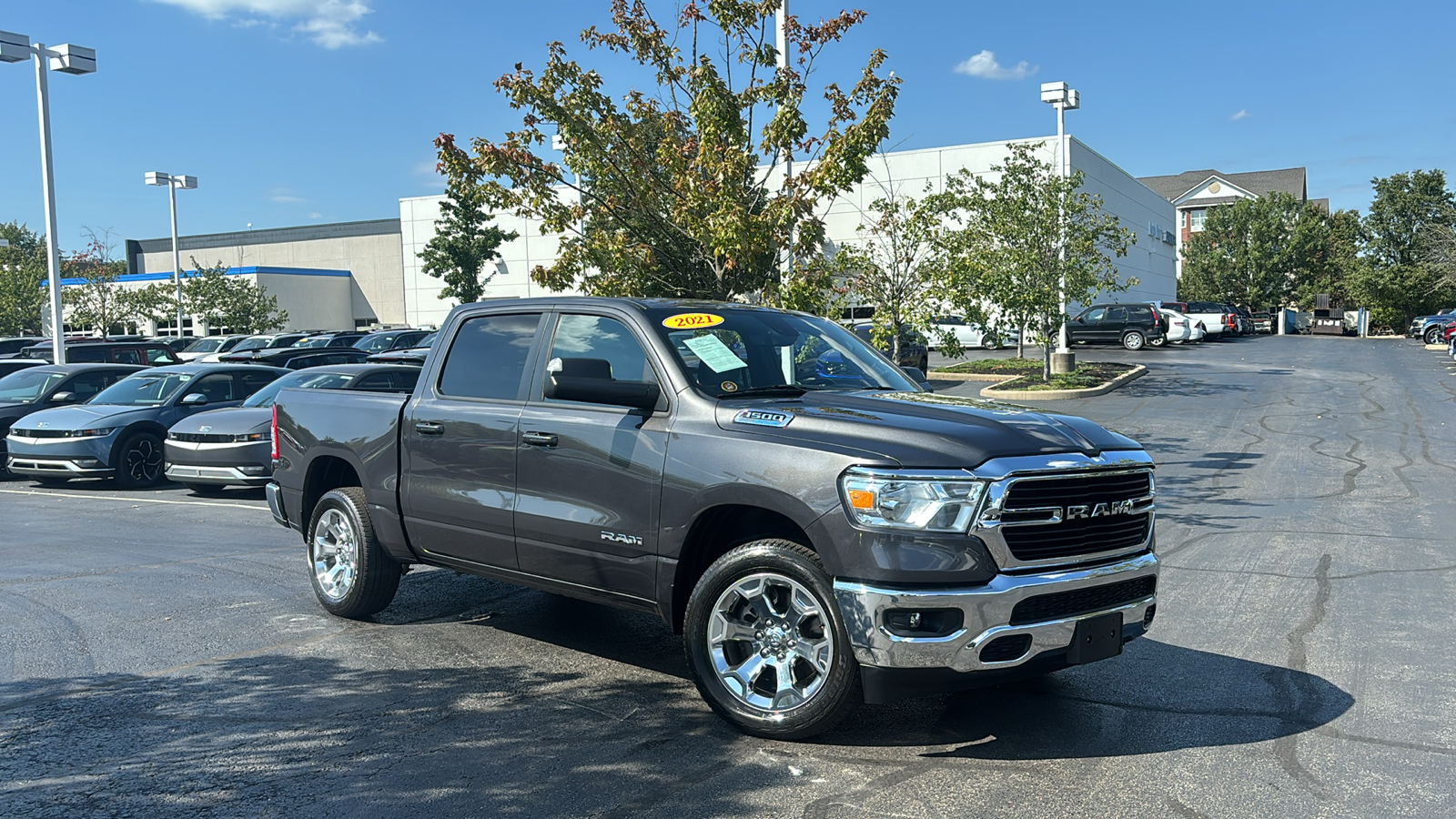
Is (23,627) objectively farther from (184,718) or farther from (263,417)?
(263,417)

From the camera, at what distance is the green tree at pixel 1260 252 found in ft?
221

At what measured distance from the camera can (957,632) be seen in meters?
4.25

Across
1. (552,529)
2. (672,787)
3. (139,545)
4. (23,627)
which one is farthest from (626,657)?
(139,545)

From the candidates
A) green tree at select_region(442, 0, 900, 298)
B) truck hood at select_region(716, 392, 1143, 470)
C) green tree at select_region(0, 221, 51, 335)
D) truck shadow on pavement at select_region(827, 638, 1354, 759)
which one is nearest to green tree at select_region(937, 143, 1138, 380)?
green tree at select_region(442, 0, 900, 298)

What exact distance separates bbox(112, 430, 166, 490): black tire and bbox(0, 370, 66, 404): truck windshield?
2890 millimetres

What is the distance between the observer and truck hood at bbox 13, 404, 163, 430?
14.4 m

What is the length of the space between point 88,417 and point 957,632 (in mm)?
13948

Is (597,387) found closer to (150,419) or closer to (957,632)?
(957,632)

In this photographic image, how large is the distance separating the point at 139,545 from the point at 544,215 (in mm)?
4760

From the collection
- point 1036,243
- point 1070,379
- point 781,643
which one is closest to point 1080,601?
point 781,643

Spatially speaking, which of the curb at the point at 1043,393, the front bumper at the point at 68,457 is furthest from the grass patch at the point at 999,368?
the front bumper at the point at 68,457

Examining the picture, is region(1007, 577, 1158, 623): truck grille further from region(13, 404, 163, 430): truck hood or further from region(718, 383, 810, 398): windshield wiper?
region(13, 404, 163, 430): truck hood

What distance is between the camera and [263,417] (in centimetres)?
1327

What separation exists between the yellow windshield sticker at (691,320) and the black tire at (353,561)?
2406mm
